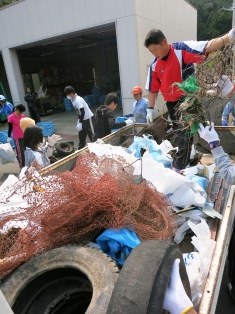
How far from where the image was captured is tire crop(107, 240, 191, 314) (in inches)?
40.6

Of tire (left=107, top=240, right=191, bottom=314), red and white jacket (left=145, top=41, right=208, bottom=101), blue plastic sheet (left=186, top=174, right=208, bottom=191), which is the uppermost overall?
red and white jacket (left=145, top=41, right=208, bottom=101)

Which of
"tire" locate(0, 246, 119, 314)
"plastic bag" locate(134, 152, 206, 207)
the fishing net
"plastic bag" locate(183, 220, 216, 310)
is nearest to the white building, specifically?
"plastic bag" locate(134, 152, 206, 207)

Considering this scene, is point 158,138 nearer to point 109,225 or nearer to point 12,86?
point 109,225

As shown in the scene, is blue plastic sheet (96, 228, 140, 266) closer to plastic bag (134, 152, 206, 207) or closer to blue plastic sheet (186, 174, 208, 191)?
plastic bag (134, 152, 206, 207)

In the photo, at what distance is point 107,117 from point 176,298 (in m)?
3.76

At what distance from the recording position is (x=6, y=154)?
213 inches

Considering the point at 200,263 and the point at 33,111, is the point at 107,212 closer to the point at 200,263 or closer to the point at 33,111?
the point at 200,263

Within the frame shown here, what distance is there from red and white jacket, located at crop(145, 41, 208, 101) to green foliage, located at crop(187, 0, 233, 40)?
1119 inches

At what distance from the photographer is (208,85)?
2174 mm

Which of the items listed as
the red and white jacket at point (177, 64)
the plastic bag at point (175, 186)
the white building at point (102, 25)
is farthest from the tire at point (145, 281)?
the white building at point (102, 25)

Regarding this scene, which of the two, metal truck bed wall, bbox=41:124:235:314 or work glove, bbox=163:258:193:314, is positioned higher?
work glove, bbox=163:258:193:314

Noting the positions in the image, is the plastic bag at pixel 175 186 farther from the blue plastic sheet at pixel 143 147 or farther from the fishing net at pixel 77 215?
the blue plastic sheet at pixel 143 147

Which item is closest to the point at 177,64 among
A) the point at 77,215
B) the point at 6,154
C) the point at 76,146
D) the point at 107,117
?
the point at 107,117

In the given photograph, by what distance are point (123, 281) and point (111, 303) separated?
11 cm
